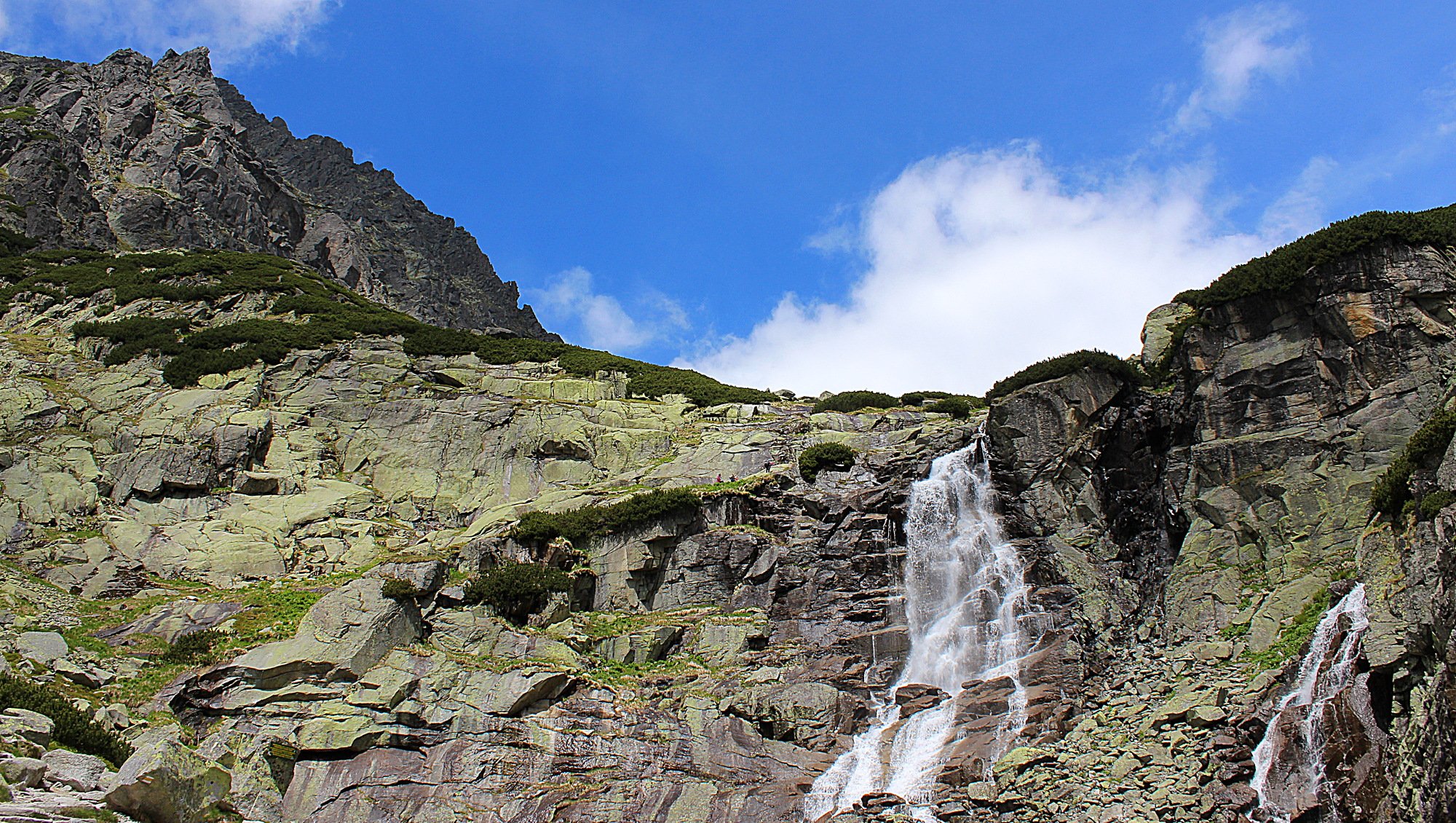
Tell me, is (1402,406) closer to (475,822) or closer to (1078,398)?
(1078,398)

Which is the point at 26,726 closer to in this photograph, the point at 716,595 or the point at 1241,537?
the point at 716,595

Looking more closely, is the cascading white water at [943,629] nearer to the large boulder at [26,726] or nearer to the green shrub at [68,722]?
the green shrub at [68,722]

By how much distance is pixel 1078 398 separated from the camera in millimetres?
36094

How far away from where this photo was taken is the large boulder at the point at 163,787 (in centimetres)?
A: 1689

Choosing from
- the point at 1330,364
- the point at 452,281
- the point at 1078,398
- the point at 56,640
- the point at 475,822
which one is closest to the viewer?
the point at 475,822

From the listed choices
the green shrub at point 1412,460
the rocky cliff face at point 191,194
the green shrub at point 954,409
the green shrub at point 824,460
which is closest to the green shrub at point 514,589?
the green shrub at point 824,460

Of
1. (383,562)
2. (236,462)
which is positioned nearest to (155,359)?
(236,462)

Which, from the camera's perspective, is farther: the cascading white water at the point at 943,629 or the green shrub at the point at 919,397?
the green shrub at the point at 919,397

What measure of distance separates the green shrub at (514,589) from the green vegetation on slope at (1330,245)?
2686 centimetres

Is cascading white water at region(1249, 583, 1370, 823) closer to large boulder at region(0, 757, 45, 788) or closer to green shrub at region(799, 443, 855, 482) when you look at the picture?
green shrub at region(799, 443, 855, 482)

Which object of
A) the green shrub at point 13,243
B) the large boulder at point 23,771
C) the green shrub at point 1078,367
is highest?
the green shrub at point 13,243

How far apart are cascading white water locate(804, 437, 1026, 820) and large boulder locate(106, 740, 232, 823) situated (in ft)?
46.5

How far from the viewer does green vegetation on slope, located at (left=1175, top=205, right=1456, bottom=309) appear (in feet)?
101

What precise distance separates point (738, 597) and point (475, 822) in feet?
44.0
